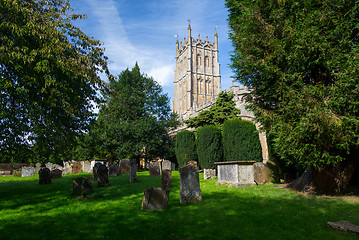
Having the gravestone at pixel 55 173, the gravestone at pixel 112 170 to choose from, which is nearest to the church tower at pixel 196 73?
the gravestone at pixel 112 170

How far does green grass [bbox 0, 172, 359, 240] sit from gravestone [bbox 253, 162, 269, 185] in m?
3.83

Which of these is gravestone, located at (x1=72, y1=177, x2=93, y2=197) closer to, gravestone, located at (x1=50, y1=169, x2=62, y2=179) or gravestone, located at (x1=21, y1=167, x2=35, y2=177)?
gravestone, located at (x1=50, y1=169, x2=62, y2=179)

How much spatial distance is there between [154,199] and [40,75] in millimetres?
5657

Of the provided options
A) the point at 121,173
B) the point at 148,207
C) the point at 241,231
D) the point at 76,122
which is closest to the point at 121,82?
the point at 121,173

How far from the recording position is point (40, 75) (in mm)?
7648

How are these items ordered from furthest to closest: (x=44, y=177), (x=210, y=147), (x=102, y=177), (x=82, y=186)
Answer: (x=210, y=147) → (x=44, y=177) → (x=102, y=177) → (x=82, y=186)

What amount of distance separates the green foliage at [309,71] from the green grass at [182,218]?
1880mm

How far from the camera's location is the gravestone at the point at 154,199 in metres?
6.29

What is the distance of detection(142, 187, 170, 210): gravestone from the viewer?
6293mm

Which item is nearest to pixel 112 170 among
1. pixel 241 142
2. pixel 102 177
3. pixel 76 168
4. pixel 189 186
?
pixel 102 177

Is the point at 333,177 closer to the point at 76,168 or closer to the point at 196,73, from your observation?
the point at 76,168

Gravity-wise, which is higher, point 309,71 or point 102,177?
point 309,71

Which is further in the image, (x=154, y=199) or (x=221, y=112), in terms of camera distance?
(x=221, y=112)

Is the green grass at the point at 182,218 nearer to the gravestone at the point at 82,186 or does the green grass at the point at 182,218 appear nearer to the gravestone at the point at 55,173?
the gravestone at the point at 82,186
